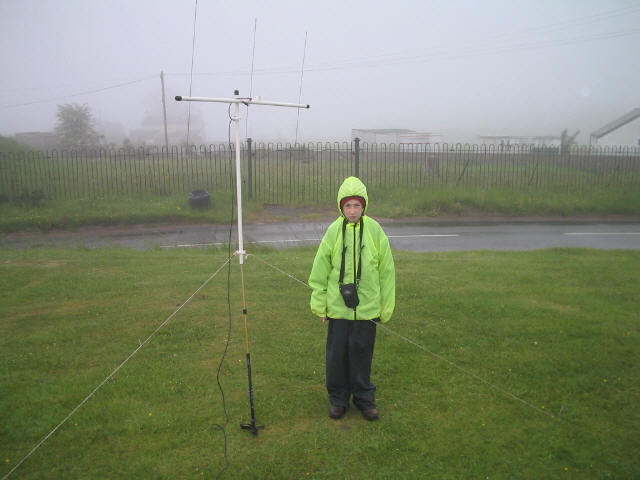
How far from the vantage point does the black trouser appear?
4199mm

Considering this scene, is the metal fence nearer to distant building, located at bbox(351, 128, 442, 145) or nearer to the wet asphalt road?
the wet asphalt road

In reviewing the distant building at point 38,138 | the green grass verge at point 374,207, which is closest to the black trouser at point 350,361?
the green grass verge at point 374,207

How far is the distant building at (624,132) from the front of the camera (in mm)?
41312

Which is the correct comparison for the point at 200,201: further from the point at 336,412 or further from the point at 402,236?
the point at 336,412

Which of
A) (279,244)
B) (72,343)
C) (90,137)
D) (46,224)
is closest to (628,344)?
(72,343)

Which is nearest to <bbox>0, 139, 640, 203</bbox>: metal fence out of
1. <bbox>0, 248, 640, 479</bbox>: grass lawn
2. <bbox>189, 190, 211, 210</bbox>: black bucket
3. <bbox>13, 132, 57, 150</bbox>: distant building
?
<bbox>189, 190, 211, 210</bbox>: black bucket

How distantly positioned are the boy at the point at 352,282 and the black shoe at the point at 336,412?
0.29 metres

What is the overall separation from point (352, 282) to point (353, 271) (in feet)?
0.28

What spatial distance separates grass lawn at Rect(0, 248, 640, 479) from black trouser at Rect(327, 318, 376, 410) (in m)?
0.19

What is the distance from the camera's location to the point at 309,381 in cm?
499

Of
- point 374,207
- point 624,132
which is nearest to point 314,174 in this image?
point 374,207

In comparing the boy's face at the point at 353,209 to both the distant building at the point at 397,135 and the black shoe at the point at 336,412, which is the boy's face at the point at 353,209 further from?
the distant building at the point at 397,135

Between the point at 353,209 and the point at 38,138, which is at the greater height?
the point at 38,138

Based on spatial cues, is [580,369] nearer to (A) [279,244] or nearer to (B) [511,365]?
(B) [511,365]
